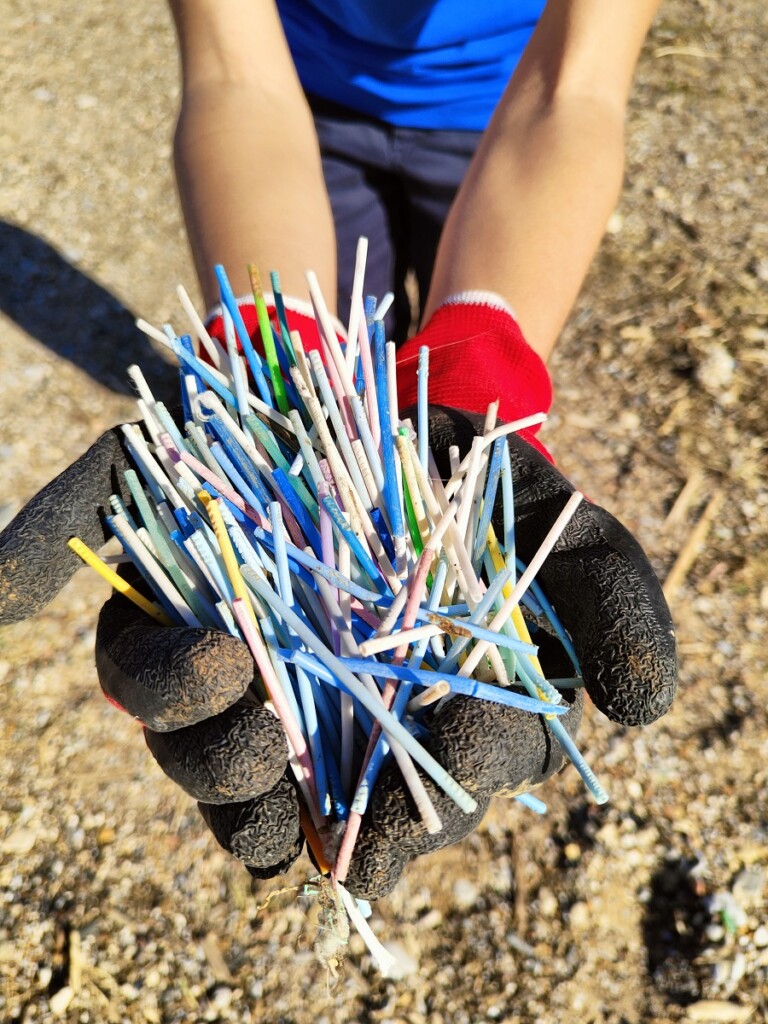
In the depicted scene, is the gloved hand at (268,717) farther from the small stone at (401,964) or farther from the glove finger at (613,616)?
the small stone at (401,964)

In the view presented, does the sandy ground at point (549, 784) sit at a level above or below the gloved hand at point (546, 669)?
below

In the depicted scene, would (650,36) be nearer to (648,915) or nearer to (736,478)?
(736,478)

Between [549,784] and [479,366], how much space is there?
91 centimetres

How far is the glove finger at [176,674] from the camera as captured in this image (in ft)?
2.72

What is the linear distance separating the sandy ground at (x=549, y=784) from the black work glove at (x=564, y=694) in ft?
2.37

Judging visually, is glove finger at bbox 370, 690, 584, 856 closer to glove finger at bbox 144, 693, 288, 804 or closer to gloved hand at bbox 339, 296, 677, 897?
gloved hand at bbox 339, 296, 677, 897

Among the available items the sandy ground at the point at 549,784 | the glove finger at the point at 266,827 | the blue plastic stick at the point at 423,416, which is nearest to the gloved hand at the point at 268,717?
the glove finger at the point at 266,827

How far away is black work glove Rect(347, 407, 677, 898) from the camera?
2.75ft

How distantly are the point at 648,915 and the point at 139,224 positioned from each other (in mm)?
2310

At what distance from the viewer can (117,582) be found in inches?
38.0

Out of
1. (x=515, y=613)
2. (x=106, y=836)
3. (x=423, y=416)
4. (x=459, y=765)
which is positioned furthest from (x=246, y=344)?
(x=106, y=836)

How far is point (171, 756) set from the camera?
36.3 inches

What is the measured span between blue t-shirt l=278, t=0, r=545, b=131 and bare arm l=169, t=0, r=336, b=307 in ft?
0.60

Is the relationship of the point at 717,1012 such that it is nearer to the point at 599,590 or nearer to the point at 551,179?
the point at 599,590
